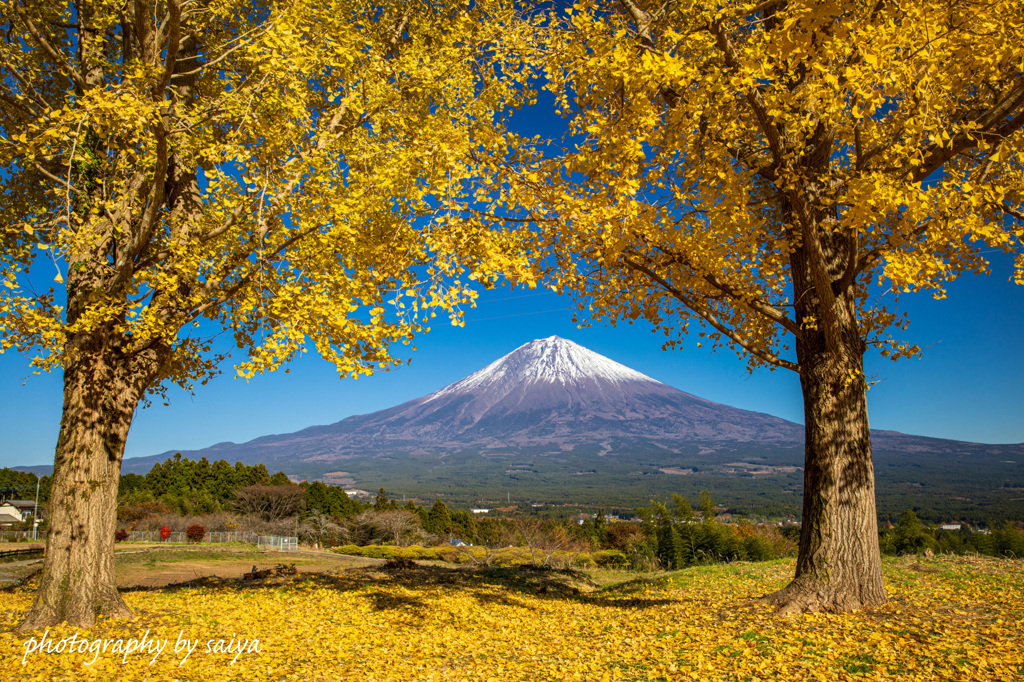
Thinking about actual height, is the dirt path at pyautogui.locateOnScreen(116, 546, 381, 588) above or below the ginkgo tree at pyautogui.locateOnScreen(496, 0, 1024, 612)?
below

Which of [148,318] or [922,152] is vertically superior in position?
[922,152]

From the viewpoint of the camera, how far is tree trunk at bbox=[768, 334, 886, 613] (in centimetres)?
592

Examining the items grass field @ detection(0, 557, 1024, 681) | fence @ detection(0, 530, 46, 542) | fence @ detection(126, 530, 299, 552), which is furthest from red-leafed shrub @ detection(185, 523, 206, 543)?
grass field @ detection(0, 557, 1024, 681)

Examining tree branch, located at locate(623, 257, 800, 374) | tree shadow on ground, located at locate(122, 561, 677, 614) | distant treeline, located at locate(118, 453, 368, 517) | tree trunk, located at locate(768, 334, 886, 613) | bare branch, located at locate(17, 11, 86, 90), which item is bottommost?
distant treeline, located at locate(118, 453, 368, 517)

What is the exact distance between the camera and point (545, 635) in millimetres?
6473

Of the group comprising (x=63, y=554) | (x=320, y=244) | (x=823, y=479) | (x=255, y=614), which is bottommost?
(x=255, y=614)

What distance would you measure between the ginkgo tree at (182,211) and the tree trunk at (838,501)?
13.2ft

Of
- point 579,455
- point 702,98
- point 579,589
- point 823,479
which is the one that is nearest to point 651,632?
point 823,479

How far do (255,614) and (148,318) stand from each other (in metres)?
3.95

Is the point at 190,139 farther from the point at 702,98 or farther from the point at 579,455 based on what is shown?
the point at 579,455

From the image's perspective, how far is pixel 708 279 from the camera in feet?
20.5

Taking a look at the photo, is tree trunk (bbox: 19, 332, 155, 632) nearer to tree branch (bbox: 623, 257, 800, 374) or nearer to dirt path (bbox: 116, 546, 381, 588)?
dirt path (bbox: 116, 546, 381, 588)

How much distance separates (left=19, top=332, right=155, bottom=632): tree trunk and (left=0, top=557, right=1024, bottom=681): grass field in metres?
0.35

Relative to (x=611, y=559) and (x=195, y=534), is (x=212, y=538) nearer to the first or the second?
(x=195, y=534)
